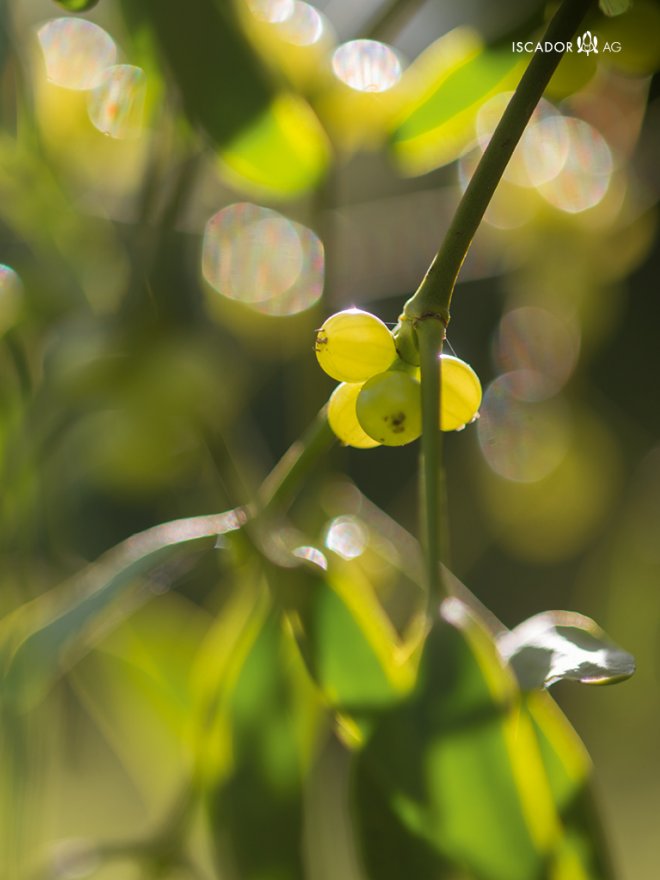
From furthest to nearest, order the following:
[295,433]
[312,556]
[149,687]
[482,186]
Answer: [295,433], [149,687], [312,556], [482,186]

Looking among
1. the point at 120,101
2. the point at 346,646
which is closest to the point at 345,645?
the point at 346,646

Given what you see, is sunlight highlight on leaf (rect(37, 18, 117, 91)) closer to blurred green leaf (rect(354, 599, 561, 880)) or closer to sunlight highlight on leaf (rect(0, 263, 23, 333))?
sunlight highlight on leaf (rect(0, 263, 23, 333))

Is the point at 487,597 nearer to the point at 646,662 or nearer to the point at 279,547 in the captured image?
the point at 646,662

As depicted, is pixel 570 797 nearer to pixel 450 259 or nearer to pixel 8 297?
pixel 450 259

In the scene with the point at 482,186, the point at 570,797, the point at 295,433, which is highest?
the point at 295,433

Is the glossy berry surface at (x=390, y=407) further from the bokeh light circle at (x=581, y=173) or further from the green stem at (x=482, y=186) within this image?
the bokeh light circle at (x=581, y=173)

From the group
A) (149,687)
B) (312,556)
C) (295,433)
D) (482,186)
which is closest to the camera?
(482,186)
